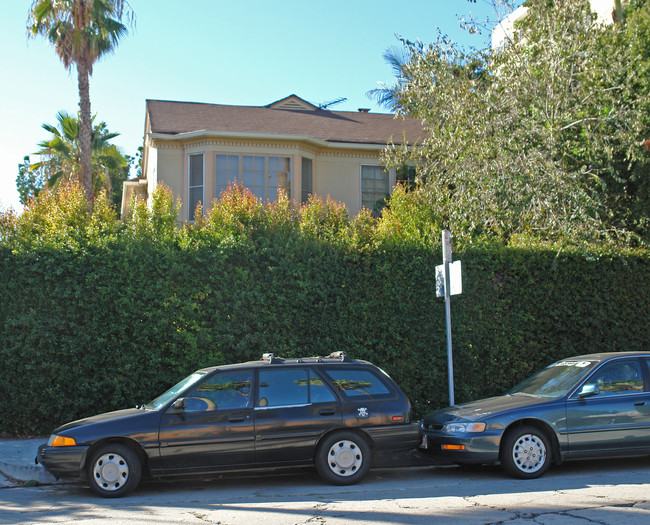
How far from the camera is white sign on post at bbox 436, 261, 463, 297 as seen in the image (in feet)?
33.6

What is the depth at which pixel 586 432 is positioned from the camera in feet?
27.1

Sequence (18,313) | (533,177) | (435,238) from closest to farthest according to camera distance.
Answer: (18,313) → (533,177) → (435,238)

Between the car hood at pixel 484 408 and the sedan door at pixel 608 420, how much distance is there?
1.52ft

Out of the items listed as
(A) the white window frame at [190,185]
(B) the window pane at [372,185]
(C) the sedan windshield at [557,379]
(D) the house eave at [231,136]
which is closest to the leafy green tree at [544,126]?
(C) the sedan windshield at [557,379]

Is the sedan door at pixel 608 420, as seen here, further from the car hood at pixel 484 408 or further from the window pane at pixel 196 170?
the window pane at pixel 196 170

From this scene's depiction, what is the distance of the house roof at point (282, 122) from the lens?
1933 cm

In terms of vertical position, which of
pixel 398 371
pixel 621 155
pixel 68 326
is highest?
pixel 621 155

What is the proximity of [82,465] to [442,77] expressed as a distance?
35.7ft

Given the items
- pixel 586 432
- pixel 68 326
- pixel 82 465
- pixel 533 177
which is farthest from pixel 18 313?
pixel 533 177

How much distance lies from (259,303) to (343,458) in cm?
378

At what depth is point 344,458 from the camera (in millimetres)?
7887

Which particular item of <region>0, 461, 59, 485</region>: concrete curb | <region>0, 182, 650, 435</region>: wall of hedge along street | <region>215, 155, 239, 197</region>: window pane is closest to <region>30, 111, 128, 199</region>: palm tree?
<region>215, 155, 239, 197</region>: window pane

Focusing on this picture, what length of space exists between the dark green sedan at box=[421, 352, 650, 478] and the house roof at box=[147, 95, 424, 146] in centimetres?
1188

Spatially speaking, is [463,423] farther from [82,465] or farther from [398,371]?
[82,465]
